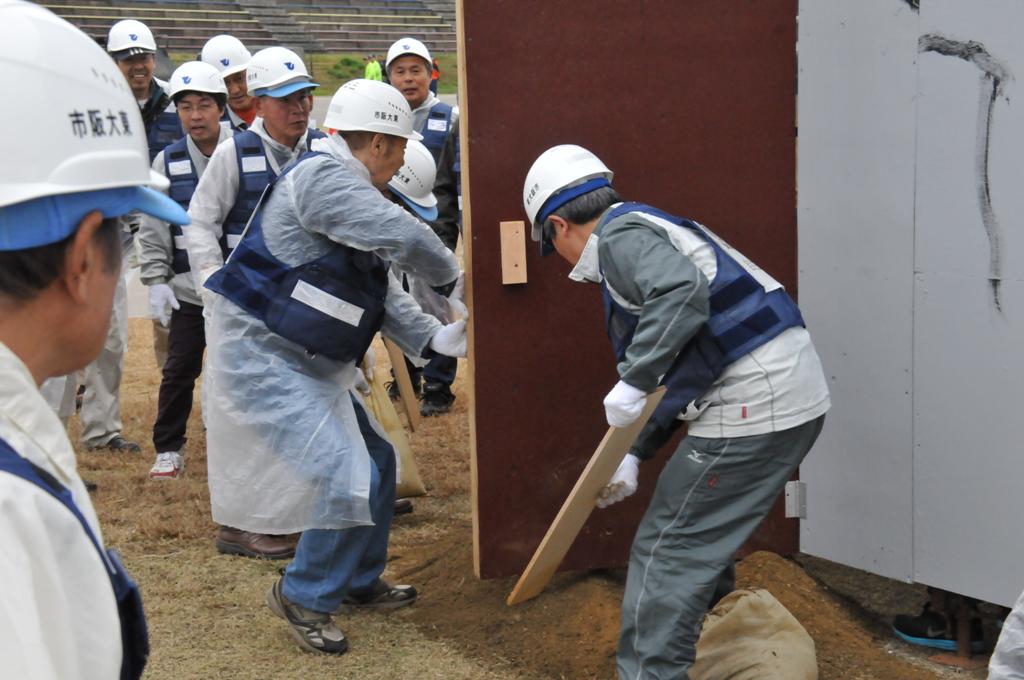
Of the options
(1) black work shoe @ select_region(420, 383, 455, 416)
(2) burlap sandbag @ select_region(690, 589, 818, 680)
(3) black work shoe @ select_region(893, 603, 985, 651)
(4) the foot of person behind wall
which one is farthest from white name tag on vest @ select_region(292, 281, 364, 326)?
(1) black work shoe @ select_region(420, 383, 455, 416)

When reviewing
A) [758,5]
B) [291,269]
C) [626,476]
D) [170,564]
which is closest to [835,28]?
[758,5]

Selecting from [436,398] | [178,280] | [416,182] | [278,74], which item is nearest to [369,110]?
[416,182]

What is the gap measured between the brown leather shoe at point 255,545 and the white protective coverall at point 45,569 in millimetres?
4009

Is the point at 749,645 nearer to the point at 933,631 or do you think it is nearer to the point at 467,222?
the point at 933,631

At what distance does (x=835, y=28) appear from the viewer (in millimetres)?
4098

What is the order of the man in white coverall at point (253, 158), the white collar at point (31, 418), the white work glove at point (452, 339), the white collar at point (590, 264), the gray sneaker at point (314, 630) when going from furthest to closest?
the man in white coverall at point (253, 158) → the white work glove at point (452, 339) → the gray sneaker at point (314, 630) → the white collar at point (590, 264) → the white collar at point (31, 418)

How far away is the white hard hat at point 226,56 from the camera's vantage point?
7.73 meters

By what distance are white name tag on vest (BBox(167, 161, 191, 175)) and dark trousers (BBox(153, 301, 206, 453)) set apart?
0.65 metres

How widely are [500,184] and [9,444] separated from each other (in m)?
3.20

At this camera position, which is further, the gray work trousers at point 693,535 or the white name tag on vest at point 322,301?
the white name tag on vest at point 322,301

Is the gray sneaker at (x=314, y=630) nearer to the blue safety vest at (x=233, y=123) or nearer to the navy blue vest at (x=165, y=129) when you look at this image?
the blue safety vest at (x=233, y=123)

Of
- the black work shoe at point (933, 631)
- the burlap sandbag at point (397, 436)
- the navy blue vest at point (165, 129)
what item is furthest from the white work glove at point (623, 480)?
the navy blue vest at point (165, 129)

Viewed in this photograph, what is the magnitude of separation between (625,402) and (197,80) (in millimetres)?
3975

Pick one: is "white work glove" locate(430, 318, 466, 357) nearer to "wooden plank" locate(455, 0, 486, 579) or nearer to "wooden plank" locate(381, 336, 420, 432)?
"wooden plank" locate(455, 0, 486, 579)
